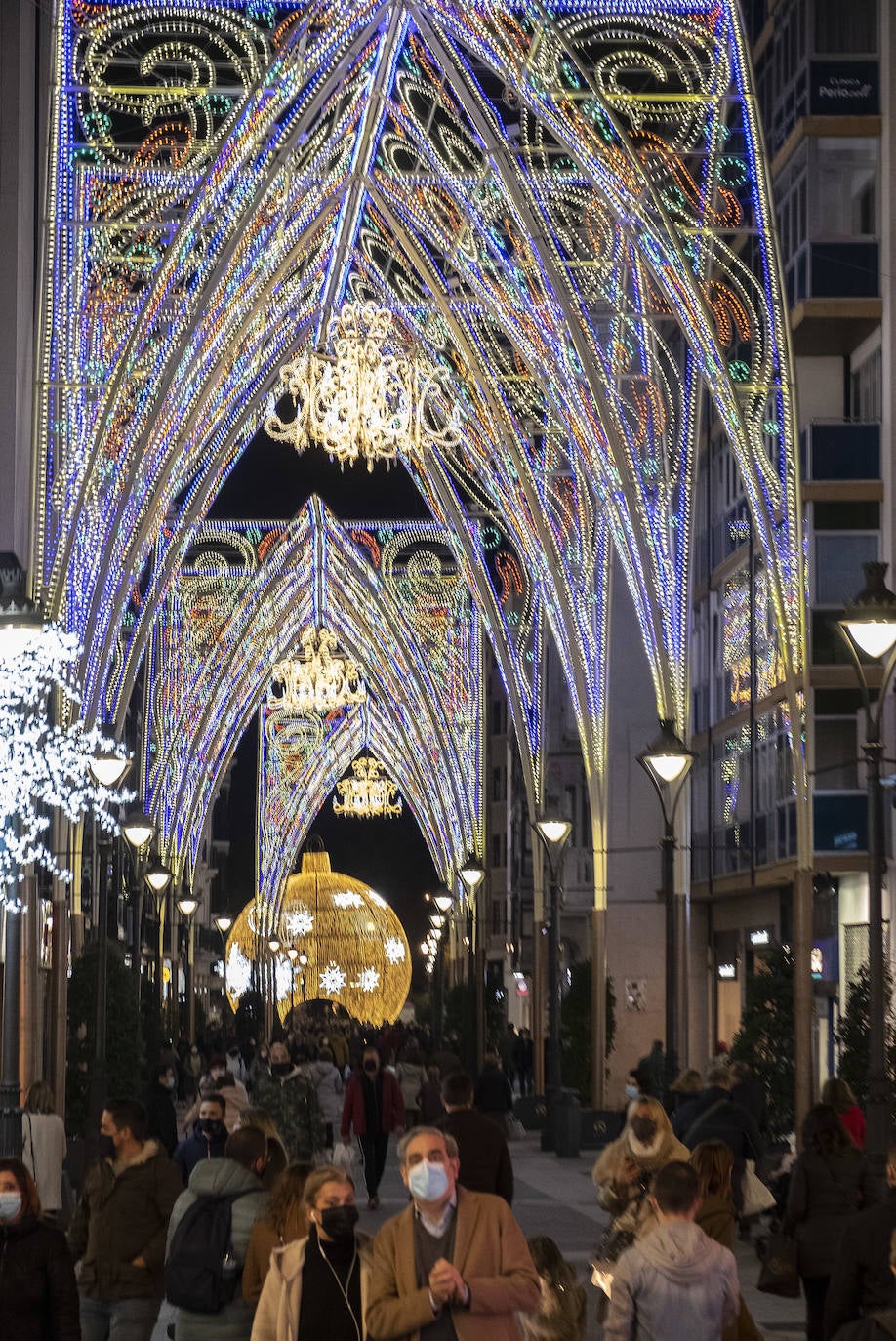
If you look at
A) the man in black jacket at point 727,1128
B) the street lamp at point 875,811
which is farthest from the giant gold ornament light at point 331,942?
the street lamp at point 875,811

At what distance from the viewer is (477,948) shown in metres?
54.3

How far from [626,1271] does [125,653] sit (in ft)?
107

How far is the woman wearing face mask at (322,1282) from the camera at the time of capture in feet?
24.5

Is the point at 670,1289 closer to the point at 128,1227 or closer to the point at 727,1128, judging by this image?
the point at 128,1227

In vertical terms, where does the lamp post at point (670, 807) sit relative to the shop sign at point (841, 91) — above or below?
below

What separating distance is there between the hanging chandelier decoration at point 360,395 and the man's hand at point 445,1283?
2496 centimetres

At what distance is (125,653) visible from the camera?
40062 mm

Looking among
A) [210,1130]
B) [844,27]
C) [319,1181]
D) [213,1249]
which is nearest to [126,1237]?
[213,1249]

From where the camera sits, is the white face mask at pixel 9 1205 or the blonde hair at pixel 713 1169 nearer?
the white face mask at pixel 9 1205

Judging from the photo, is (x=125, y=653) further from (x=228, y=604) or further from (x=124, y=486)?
(x=228, y=604)

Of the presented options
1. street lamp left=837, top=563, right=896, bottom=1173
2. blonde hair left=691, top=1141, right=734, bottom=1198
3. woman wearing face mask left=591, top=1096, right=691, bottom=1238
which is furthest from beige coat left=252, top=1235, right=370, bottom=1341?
street lamp left=837, top=563, right=896, bottom=1173

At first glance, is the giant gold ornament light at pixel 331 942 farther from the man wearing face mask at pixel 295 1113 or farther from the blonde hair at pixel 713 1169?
the blonde hair at pixel 713 1169

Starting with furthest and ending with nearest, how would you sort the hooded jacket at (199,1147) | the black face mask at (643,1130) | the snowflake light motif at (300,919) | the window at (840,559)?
the snowflake light motif at (300,919) → the window at (840,559) → the hooded jacket at (199,1147) → the black face mask at (643,1130)

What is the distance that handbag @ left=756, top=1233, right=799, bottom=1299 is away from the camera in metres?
12.0
